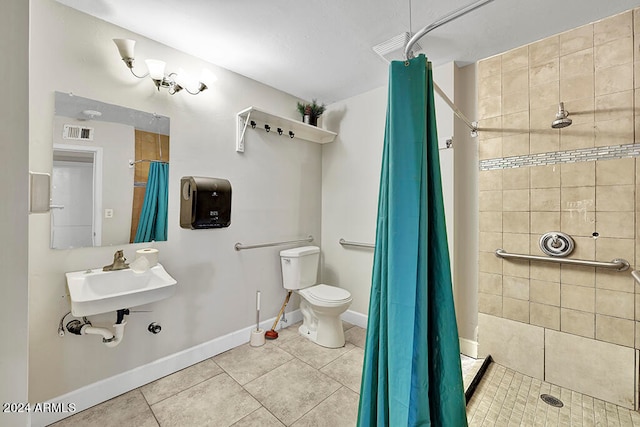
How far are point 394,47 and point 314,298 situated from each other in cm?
206

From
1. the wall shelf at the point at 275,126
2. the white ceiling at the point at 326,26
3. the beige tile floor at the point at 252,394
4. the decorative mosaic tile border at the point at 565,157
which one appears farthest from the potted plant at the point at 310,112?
the beige tile floor at the point at 252,394

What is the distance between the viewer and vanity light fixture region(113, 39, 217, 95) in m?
1.67

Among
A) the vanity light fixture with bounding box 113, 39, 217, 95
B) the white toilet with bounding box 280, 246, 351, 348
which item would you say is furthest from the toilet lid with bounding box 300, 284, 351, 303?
the vanity light fixture with bounding box 113, 39, 217, 95

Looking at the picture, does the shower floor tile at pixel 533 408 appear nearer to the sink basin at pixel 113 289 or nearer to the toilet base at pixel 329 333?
the toilet base at pixel 329 333

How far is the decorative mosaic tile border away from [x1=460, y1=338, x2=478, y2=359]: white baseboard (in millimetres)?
1427

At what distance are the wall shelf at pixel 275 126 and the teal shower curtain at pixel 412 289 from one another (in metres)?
1.56

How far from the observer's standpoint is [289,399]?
1.74 meters

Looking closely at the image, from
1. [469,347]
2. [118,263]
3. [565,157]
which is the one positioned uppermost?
[565,157]

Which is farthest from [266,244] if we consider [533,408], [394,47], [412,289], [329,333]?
[533,408]

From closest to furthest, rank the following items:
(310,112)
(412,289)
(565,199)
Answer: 1. (412,289)
2. (565,199)
3. (310,112)

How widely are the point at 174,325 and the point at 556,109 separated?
3162mm

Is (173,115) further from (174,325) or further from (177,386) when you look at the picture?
(177,386)

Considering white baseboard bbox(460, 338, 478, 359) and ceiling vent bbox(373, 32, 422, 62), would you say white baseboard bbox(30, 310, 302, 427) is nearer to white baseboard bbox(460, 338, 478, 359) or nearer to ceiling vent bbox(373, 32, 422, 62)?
white baseboard bbox(460, 338, 478, 359)

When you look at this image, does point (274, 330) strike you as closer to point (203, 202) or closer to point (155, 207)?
point (203, 202)
